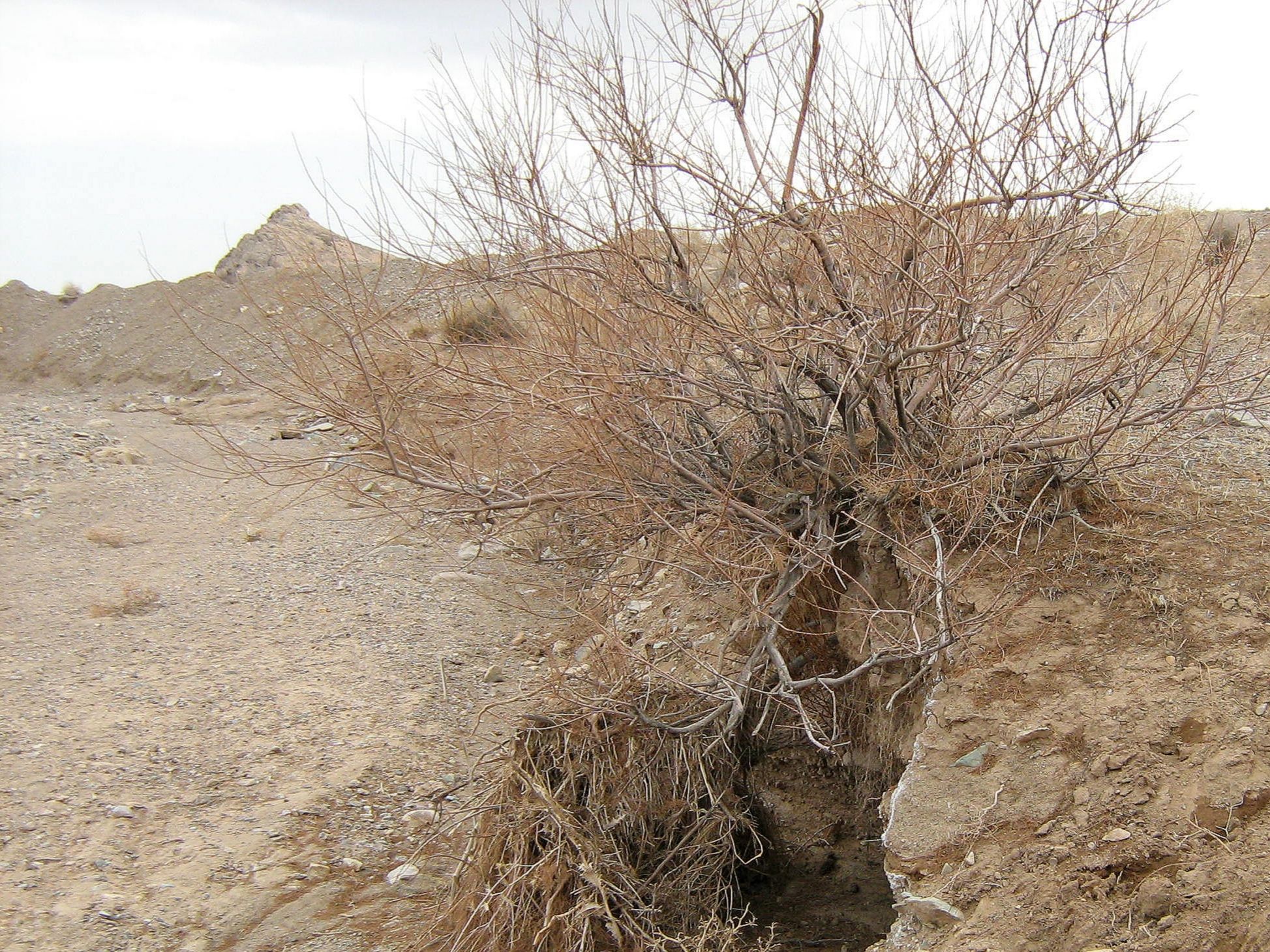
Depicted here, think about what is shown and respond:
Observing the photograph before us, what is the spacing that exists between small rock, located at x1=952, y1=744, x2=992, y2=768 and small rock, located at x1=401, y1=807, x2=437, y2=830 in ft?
7.39

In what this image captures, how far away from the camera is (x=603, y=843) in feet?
12.1

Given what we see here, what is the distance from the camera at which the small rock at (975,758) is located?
133 inches

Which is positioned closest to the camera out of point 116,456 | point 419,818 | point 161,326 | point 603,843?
point 603,843

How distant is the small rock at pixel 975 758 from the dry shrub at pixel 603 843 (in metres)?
0.85

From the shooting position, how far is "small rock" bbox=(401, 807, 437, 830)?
4504mm

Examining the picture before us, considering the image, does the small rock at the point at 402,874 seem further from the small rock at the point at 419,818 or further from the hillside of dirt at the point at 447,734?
the small rock at the point at 419,818

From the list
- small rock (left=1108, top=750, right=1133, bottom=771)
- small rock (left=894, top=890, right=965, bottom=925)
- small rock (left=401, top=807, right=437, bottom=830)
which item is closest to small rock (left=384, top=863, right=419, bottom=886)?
small rock (left=401, top=807, right=437, bottom=830)

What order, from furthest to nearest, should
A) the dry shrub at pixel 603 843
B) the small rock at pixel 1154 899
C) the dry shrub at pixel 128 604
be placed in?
the dry shrub at pixel 128 604 → the dry shrub at pixel 603 843 → the small rock at pixel 1154 899

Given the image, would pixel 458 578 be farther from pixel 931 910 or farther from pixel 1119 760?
pixel 1119 760

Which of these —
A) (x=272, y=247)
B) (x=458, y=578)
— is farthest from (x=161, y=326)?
(x=458, y=578)

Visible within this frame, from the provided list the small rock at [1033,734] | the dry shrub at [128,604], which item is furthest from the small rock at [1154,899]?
the dry shrub at [128,604]

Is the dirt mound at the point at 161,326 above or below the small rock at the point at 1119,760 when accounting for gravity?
above

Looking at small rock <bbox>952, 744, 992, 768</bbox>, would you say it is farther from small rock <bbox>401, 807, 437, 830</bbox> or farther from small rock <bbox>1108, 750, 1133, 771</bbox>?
small rock <bbox>401, 807, 437, 830</bbox>

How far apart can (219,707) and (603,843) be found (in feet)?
8.09
